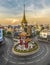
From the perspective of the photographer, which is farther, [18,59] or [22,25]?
[22,25]

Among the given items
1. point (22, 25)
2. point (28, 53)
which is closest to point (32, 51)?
point (28, 53)

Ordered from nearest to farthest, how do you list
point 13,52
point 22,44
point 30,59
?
point 30,59 → point 13,52 → point 22,44

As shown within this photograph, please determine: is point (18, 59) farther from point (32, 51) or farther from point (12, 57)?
point (32, 51)

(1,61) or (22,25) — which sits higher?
(22,25)

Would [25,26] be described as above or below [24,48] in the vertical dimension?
above

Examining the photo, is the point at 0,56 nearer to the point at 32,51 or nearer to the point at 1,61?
the point at 1,61

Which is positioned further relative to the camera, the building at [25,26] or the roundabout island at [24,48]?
the building at [25,26]

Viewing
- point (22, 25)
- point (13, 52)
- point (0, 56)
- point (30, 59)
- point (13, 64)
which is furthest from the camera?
point (22, 25)

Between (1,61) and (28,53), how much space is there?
3.88m

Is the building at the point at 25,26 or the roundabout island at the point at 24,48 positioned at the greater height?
the building at the point at 25,26

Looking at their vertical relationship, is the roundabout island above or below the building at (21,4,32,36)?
below

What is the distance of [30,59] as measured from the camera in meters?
15.6

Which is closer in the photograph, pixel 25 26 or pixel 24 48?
pixel 24 48

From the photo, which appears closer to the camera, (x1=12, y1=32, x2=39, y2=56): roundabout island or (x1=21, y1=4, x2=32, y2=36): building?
(x1=12, y1=32, x2=39, y2=56): roundabout island
